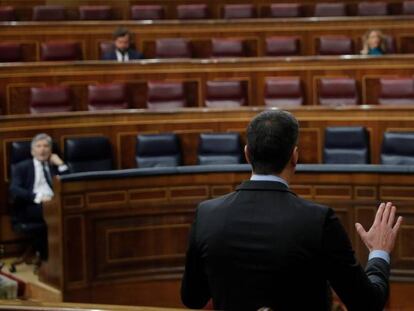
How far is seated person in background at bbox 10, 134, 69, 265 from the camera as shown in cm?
385

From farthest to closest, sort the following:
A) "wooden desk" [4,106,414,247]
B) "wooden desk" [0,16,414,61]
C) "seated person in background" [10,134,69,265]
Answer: "wooden desk" [0,16,414,61], "wooden desk" [4,106,414,247], "seated person in background" [10,134,69,265]

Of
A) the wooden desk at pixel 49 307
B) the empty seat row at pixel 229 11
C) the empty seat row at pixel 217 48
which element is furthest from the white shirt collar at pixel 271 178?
the empty seat row at pixel 229 11

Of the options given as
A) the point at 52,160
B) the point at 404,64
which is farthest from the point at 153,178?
the point at 404,64

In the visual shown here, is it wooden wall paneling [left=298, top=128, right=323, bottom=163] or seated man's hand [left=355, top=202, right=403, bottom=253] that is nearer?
seated man's hand [left=355, top=202, right=403, bottom=253]

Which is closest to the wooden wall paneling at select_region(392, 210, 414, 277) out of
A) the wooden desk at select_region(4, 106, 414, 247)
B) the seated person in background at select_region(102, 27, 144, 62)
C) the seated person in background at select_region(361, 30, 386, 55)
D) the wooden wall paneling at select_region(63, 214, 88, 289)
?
the wooden desk at select_region(4, 106, 414, 247)

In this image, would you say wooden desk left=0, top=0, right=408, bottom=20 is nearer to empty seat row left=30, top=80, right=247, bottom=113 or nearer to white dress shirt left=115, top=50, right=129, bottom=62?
white dress shirt left=115, top=50, right=129, bottom=62

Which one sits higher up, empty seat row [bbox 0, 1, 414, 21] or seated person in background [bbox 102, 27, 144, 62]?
empty seat row [bbox 0, 1, 414, 21]

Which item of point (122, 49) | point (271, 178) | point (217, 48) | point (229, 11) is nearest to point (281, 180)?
point (271, 178)

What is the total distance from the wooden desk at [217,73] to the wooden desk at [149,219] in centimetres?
148

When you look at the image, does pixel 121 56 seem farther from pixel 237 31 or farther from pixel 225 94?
pixel 237 31

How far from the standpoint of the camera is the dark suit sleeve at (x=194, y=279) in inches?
51.9

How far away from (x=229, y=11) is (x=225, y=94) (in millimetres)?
1332

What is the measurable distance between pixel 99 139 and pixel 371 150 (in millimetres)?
1329

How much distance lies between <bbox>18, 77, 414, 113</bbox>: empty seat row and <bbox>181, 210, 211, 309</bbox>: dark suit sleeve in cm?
336
